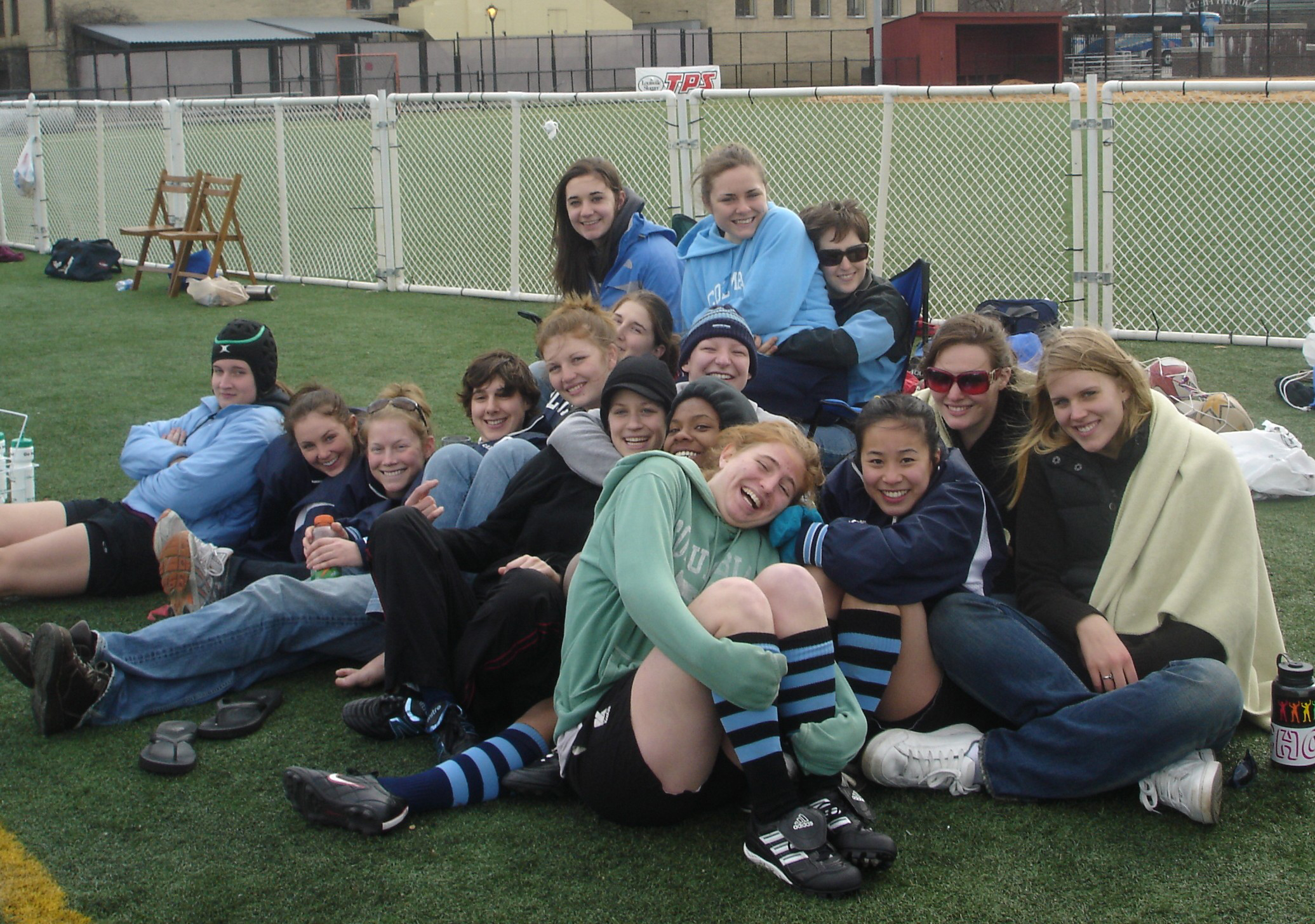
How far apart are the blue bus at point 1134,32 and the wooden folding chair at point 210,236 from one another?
3515 centimetres

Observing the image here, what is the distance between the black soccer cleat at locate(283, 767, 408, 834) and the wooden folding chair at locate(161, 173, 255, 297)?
10.4m

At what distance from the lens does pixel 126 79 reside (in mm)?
40406

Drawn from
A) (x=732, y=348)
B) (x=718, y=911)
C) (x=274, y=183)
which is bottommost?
(x=718, y=911)

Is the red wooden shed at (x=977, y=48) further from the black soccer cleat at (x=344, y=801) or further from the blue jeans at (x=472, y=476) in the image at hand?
the black soccer cleat at (x=344, y=801)

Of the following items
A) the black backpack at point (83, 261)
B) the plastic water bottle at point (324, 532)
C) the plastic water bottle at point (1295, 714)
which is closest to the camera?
the plastic water bottle at point (1295, 714)

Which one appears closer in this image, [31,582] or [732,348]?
[732,348]

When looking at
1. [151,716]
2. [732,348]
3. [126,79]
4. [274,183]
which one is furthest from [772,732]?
[126,79]

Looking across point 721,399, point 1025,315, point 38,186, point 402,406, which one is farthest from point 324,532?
point 38,186

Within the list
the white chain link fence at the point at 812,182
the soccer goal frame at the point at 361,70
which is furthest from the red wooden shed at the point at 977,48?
the white chain link fence at the point at 812,182

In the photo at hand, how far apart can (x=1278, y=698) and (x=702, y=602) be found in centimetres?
149

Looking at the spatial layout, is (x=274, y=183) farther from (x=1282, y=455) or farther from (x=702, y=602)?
(x=702, y=602)

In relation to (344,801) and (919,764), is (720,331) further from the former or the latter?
(344,801)

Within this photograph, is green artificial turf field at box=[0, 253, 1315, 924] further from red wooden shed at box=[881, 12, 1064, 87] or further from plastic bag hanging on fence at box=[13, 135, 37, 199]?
red wooden shed at box=[881, 12, 1064, 87]

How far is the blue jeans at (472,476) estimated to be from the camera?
3691mm
